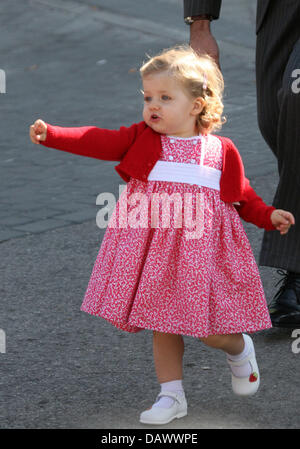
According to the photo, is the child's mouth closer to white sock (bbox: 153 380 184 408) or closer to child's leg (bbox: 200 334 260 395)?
child's leg (bbox: 200 334 260 395)

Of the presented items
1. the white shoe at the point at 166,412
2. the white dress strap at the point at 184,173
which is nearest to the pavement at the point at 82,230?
the white shoe at the point at 166,412

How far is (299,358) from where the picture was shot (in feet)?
12.0

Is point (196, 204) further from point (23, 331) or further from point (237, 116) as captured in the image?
point (237, 116)

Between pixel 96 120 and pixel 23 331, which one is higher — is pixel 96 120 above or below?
below

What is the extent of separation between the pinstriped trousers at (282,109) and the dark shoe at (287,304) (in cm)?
7

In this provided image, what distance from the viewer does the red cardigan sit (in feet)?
10.3

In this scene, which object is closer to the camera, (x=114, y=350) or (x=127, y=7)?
(x=114, y=350)

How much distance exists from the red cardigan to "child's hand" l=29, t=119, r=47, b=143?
27 millimetres

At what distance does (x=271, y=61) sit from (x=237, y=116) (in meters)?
3.87

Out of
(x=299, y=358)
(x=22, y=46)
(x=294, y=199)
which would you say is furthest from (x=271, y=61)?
(x=22, y=46)

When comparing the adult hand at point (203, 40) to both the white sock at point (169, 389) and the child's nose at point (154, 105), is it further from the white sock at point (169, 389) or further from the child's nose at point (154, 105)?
the white sock at point (169, 389)

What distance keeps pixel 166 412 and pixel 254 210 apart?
27.8 inches

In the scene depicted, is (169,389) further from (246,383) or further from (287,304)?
(287,304)

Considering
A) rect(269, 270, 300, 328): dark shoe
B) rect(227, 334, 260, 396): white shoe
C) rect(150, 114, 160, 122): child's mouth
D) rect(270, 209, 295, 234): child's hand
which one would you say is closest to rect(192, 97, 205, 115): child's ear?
rect(150, 114, 160, 122): child's mouth
